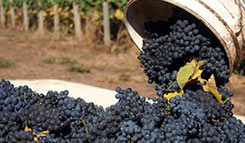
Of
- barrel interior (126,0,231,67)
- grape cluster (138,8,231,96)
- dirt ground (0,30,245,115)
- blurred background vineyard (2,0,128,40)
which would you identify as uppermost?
blurred background vineyard (2,0,128,40)

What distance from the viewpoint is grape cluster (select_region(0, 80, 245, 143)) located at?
1669mm

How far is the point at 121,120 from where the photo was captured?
1751 millimetres

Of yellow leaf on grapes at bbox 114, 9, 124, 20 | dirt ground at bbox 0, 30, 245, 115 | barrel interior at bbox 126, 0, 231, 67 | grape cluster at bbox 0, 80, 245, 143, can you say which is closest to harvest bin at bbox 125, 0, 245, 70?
grape cluster at bbox 0, 80, 245, 143

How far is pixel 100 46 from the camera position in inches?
292

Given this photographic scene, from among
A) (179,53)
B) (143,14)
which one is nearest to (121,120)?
(179,53)

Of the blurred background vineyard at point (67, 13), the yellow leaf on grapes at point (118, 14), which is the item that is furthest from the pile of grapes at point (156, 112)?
the yellow leaf on grapes at point (118, 14)

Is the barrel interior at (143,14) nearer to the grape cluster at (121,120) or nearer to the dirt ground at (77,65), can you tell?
the grape cluster at (121,120)

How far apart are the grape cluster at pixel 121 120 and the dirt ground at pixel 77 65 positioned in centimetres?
177

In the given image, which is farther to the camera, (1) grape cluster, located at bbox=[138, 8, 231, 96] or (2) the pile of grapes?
(1) grape cluster, located at bbox=[138, 8, 231, 96]

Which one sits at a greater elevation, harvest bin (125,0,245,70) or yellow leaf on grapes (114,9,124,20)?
yellow leaf on grapes (114,9,124,20)

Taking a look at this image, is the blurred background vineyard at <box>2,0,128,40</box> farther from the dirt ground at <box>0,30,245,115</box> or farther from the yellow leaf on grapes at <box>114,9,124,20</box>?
the dirt ground at <box>0,30,245,115</box>

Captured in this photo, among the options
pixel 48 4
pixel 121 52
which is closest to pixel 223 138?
pixel 121 52

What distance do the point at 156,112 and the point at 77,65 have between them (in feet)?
14.0

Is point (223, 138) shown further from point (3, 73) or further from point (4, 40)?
point (4, 40)
